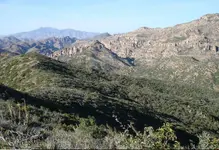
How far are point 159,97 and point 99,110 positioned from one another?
3546 centimetres

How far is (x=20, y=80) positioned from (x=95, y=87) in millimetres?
14170

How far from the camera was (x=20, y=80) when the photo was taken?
5797 cm

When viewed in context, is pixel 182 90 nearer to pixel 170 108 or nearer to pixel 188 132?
pixel 170 108

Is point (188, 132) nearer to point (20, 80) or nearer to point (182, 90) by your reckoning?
point (20, 80)

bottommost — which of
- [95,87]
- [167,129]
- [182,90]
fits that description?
[182,90]

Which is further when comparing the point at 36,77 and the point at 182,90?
the point at 182,90

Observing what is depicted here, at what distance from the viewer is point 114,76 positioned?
92688 millimetres

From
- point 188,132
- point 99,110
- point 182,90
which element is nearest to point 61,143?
point 99,110

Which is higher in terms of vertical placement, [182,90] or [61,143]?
[61,143]

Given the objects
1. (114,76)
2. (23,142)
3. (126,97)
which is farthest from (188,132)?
(114,76)

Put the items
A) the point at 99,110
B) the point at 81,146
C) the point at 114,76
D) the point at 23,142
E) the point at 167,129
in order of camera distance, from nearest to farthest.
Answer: the point at 81,146, the point at 23,142, the point at 167,129, the point at 99,110, the point at 114,76

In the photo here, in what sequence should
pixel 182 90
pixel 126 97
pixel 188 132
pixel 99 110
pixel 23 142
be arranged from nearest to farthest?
1. pixel 23 142
2. pixel 99 110
3. pixel 188 132
4. pixel 126 97
5. pixel 182 90

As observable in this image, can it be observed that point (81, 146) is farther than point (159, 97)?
No

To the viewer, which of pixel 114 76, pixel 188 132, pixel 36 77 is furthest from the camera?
pixel 114 76
